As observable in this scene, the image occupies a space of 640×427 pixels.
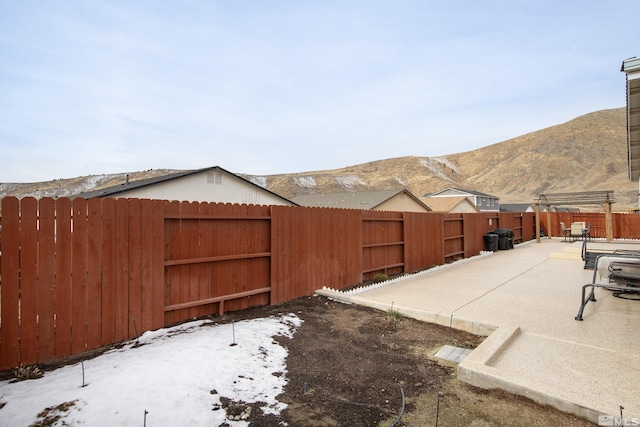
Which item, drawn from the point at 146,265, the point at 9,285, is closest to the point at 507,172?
the point at 146,265

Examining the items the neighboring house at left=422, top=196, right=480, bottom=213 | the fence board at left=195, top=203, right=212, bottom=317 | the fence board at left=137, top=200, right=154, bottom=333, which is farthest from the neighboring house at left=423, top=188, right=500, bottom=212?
the fence board at left=137, top=200, right=154, bottom=333

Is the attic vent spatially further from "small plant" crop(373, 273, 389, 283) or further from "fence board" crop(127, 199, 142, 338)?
"fence board" crop(127, 199, 142, 338)

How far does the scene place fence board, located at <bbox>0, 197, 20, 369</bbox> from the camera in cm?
319

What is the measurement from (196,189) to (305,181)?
208ft

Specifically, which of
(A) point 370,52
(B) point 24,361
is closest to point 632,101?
(B) point 24,361

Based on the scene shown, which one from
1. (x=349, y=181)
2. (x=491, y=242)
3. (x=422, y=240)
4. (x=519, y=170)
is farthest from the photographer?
(x=349, y=181)

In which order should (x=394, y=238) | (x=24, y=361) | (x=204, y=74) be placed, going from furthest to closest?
(x=204, y=74)
(x=394, y=238)
(x=24, y=361)

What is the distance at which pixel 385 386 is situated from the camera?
3.03m

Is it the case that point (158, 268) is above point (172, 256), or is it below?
below

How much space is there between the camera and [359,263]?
7914 mm

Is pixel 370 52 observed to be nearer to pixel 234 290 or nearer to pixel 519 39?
pixel 519 39

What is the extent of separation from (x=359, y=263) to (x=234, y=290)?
355 cm

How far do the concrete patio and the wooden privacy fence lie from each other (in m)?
1.28

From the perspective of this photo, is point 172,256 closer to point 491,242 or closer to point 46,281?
point 46,281
